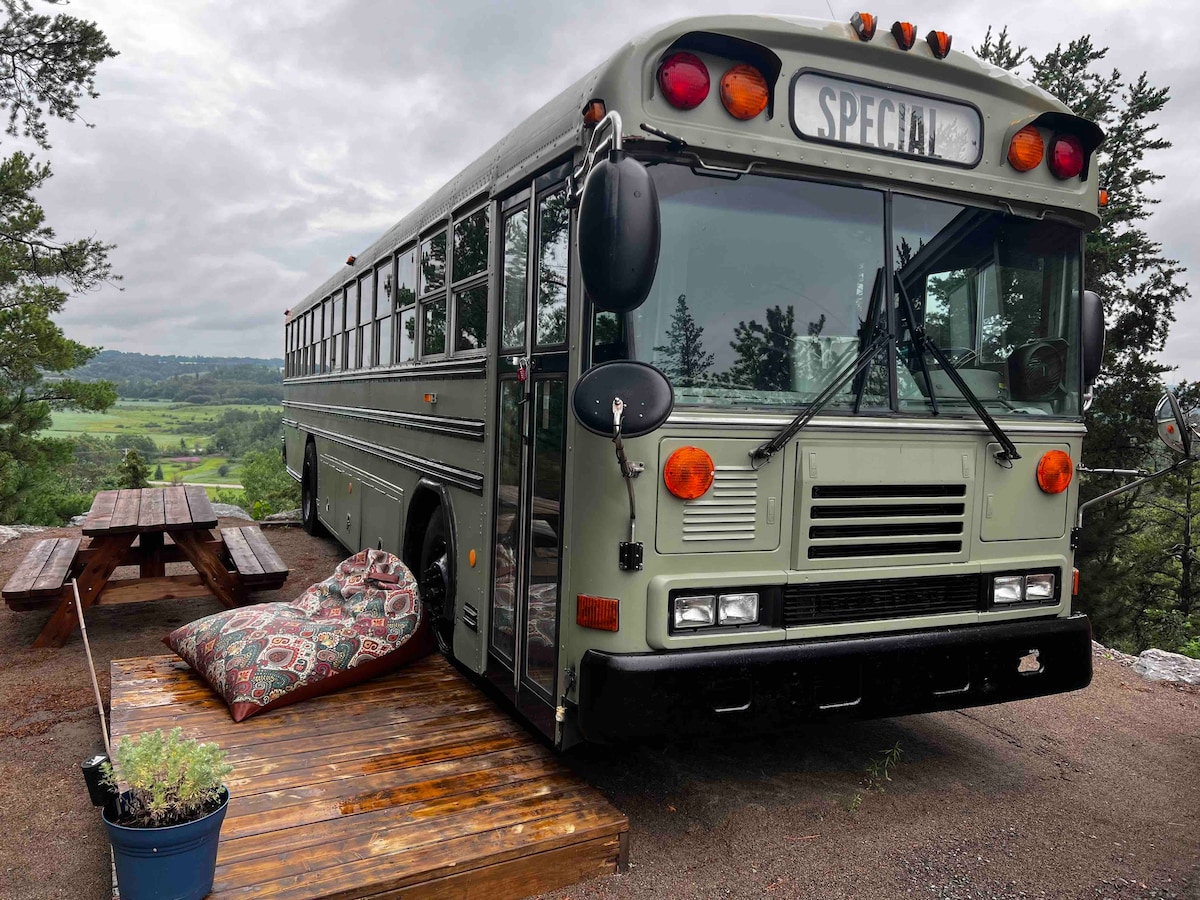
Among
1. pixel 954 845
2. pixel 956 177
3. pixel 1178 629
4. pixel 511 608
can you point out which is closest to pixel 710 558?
pixel 511 608

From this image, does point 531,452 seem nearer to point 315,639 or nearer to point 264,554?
point 315,639

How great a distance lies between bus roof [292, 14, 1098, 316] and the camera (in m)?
2.91

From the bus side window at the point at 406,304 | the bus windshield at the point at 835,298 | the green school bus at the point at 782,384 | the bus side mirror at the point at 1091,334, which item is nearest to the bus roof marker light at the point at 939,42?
the green school bus at the point at 782,384

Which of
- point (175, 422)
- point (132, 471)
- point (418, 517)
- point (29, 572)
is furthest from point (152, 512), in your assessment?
point (175, 422)

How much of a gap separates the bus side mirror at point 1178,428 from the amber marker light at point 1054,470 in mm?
355

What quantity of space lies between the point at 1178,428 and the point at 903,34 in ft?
5.94

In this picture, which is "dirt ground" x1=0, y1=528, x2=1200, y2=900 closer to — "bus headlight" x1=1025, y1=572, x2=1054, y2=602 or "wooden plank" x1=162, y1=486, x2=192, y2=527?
"bus headlight" x1=1025, y1=572, x2=1054, y2=602

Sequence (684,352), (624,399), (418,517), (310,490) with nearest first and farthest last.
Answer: (624,399), (684,352), (418,517), (310,490)

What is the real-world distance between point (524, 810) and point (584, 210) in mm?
1957

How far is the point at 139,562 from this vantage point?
21.6ft

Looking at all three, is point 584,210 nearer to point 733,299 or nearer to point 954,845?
point 733,299

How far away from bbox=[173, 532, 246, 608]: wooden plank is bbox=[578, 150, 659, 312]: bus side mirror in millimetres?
4662

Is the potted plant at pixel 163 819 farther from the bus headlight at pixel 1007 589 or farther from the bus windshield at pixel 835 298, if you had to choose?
the bus headlight at pixel 1007 589

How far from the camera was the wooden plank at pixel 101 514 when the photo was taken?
222 inches
